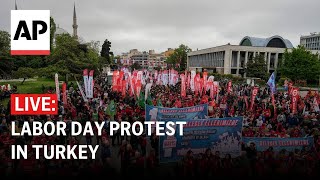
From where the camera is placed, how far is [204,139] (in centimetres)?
1134

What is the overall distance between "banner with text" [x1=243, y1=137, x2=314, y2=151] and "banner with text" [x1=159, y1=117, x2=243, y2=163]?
21.7 inches

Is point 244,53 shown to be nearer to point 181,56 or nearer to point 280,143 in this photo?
point 181,56

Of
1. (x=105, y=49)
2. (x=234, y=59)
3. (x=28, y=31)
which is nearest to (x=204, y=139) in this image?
(x=28, y=31)

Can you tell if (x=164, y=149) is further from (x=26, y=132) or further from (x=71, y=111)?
(x=71, y=111)

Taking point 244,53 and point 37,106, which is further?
point 244,53

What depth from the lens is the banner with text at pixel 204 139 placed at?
11203mm

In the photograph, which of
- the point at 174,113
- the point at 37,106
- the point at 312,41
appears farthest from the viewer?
the point at 312,41

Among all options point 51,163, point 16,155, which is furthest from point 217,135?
point 16,155

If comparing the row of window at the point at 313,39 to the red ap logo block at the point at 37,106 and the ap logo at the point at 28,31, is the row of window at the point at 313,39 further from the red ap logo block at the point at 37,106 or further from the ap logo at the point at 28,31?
the ap logo at the point at 28,31

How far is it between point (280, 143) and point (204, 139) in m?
2.81

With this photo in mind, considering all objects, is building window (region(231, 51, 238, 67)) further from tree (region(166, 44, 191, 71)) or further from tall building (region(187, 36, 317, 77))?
tree (region(166, 44, 191, 71))

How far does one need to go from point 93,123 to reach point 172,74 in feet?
70.0

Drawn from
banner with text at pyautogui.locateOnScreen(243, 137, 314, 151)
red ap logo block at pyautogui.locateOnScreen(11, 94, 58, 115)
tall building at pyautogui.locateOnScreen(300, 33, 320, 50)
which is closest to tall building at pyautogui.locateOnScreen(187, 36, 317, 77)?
red ap logo block at pyautogui.locateOnScreen(11, 94, 58, 115)

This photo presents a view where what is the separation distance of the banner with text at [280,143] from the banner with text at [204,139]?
1.81 feet
